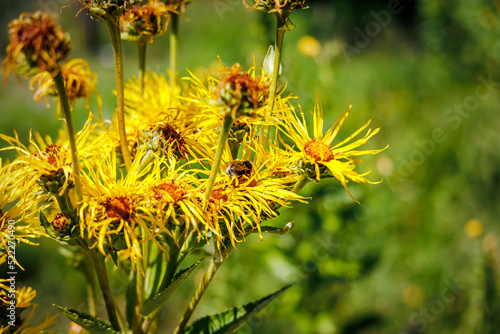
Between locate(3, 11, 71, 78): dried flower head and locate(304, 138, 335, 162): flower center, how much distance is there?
453 millimetres

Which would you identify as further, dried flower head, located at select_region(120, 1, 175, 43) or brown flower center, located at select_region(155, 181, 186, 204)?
dried flower head, located at select_region(120, 1, 175, 43)

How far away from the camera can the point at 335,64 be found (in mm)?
2285

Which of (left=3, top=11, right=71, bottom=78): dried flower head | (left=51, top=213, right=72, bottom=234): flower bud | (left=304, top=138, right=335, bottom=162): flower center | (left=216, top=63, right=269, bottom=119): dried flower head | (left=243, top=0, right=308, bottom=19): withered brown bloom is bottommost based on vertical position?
(left=51, top=213, right=72, bottom=234): flower bud

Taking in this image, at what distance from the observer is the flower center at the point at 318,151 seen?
→ 0.84 m

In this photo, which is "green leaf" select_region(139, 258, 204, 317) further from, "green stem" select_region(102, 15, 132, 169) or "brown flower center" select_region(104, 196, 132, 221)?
"green stem" select_region(102, 15, 132, 169)

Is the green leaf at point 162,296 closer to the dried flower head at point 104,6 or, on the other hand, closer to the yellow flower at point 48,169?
the yellow flower at point 48,169

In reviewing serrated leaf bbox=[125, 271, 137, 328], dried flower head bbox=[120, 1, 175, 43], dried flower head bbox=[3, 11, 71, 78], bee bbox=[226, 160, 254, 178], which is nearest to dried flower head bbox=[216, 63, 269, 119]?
bee bbox=[226, 160, 254, 178]

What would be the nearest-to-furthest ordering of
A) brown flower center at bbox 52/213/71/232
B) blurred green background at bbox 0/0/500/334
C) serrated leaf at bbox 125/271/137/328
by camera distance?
brown flower center at bbox 52/213/71/232 < serrated leaf at bbox 125/271/137/328 < blurred green background at bbox 0/0/500/334

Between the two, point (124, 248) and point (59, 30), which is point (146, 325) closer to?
point (124, 248)

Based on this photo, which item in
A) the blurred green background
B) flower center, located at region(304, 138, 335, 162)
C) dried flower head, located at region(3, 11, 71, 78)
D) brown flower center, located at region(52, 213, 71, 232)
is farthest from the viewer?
the blurred green background

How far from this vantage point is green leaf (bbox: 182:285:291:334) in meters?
0.88

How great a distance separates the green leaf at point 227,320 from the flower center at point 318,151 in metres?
0.26

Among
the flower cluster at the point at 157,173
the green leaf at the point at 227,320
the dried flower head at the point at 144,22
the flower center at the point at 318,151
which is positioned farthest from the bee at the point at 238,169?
the dried flower head at the point at 144,22

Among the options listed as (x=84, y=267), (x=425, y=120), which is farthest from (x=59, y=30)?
(x=425, y=120)
